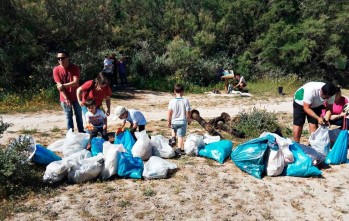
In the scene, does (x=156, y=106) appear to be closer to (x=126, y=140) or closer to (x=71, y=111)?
(x=71, y=111)

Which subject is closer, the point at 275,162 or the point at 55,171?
the point at 55,171

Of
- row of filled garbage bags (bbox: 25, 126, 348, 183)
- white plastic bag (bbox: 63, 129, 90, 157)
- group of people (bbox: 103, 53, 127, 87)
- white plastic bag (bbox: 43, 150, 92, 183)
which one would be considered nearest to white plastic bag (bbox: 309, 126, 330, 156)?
row of filled garbage bags (bbox: 25, 126, 348, 183)

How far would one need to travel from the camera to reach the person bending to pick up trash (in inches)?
224

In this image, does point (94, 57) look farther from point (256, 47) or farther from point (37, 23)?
point (256, 47)

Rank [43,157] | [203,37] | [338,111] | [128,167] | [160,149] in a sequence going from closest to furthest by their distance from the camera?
[128,167] < [43,157] < [160,149] < [338,111] < [203,37]

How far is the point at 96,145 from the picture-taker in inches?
222

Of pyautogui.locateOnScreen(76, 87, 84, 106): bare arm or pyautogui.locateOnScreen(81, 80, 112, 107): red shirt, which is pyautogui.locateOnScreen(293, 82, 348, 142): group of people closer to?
pyautogui.locateOnScreen(81, 80, 112, 107): red shirt

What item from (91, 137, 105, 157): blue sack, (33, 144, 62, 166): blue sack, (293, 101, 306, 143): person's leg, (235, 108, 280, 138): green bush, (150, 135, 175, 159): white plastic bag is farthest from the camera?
(235, 108, 280, 138): green bush

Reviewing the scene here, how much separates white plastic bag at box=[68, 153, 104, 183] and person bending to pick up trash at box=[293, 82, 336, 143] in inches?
131

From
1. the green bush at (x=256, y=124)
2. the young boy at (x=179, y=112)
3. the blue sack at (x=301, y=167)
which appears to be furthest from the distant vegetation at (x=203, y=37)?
the blue sack at (x=301, y=167)

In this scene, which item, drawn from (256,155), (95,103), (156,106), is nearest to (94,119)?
(95,103)

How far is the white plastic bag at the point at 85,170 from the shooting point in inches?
191

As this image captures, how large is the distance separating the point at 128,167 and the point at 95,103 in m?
1.42

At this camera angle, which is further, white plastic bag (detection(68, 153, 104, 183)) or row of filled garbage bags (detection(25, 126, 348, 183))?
row of filled garbage bags (detection(25, 126, 348, 183))
